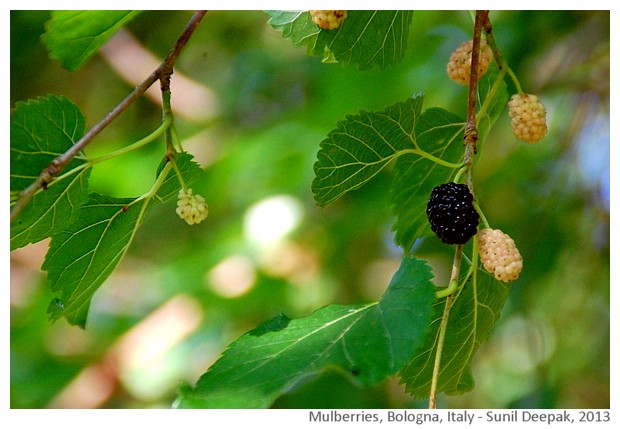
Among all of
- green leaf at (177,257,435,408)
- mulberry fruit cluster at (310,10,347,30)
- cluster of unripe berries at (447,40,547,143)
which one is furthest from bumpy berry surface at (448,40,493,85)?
green leaf at (177,257,435,408)

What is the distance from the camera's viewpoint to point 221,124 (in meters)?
1.94

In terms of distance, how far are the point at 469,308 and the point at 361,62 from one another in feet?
0.87

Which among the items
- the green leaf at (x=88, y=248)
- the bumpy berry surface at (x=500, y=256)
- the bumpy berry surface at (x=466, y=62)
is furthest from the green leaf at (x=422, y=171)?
the green leaf at (x=88, y=248)

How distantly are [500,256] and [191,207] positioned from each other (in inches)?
11.1

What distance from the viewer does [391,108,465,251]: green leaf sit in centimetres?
80

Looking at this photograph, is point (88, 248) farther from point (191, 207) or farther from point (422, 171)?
point (422, 171)

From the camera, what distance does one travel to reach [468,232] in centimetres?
67

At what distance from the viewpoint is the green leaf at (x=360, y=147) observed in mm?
711

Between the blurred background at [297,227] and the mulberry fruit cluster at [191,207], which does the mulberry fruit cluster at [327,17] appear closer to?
the mulberry fruit cluster at [191,207]

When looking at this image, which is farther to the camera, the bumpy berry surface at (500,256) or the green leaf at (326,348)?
the bumpy berry surface at (500,256)

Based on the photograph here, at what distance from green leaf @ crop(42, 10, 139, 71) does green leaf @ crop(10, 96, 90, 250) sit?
3.1 inches

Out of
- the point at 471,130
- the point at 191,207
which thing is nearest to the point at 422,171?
the point at 471,130

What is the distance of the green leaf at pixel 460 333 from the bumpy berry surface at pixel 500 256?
0.06m
